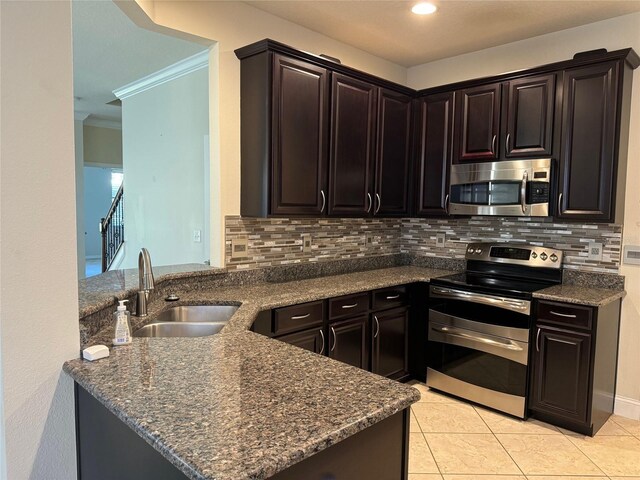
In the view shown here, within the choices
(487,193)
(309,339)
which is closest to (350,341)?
(309,339)

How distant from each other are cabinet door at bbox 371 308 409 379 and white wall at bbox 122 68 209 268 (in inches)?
67.4

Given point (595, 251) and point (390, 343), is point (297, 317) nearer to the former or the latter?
point (390, 343)

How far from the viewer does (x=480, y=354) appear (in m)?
3.11

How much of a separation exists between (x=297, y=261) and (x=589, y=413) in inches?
84.3

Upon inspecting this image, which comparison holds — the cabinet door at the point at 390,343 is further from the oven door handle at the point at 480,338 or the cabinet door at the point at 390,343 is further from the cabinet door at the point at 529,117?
the cabinet door at the point at 529,117

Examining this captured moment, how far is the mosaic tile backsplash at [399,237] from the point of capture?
10.1 ft

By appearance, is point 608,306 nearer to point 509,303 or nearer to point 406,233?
point 509,303

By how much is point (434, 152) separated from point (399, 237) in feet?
3.19

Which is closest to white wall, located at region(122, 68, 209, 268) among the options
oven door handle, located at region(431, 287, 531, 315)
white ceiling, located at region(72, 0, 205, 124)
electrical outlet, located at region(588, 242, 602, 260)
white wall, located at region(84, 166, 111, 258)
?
white ceiling, located at region(72, 0, 205, 124)

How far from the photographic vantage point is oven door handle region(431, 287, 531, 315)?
289 cm

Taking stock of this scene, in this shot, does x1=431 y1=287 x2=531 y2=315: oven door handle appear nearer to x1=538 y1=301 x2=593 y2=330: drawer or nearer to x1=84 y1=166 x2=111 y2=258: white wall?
x1=538 y1=301 x2=593 y2=330: drawer

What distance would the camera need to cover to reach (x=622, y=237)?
3035 millimetres

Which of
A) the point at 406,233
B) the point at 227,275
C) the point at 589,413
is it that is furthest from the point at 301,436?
the point at 406,233

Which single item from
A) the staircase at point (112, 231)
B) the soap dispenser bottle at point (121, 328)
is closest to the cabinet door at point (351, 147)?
Result: the soap dispenser bottle at point (121, 328)
